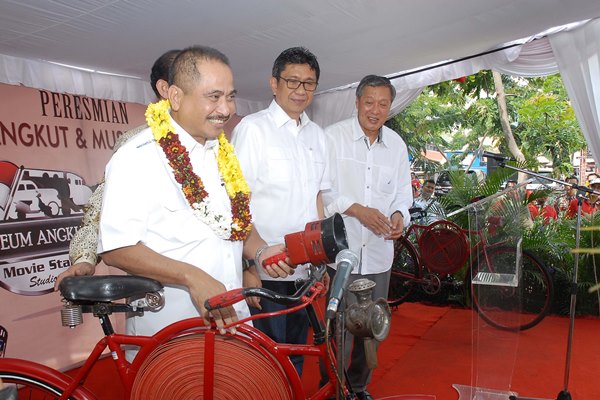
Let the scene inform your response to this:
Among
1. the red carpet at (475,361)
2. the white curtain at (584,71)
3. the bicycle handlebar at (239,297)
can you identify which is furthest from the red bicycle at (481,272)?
the bicycle handlebar at (239,297)

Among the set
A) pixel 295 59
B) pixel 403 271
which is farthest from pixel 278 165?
pixel 403 271

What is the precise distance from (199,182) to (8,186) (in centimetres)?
252

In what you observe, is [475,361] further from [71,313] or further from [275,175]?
[71,313]

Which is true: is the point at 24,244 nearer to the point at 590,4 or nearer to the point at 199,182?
the point at 199,182

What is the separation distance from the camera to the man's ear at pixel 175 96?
60.7 inches

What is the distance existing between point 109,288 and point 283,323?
98 centimetres

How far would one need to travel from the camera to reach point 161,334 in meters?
1.48

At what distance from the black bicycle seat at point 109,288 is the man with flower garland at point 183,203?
1.3 inches

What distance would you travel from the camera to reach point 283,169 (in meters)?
2.31

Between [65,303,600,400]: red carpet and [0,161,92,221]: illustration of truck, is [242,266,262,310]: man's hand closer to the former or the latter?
[65,303,600,400]: red carpet

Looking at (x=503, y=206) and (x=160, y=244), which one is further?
(x=503, y=206)

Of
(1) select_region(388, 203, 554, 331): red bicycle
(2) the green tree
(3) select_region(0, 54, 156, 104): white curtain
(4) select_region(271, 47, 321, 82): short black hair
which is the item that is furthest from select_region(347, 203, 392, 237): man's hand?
(2) the green tree

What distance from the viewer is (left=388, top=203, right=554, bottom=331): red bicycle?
2623mm

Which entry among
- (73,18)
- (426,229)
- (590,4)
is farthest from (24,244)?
(590,4)
